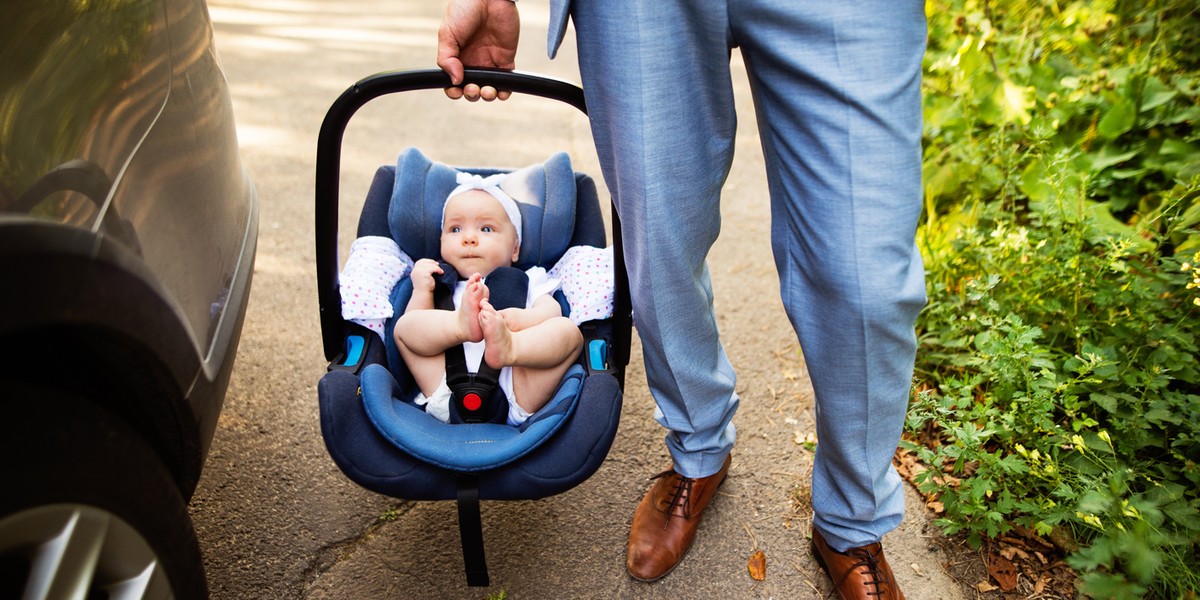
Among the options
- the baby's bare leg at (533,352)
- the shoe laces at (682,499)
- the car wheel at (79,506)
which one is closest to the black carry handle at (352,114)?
the baby's bare leg at (533,352)

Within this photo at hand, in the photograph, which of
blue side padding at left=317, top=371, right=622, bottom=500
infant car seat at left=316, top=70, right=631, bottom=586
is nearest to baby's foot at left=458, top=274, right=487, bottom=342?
infant car seat at left=316, top=70, right=631, bottom=586

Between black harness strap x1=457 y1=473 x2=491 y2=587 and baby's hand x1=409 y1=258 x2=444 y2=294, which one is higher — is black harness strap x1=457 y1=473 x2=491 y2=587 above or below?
below

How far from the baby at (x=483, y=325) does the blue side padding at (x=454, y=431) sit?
97 millimetres

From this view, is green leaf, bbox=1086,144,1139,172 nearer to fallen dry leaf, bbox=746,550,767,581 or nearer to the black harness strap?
fallen dry leaf, bbox=746,550,767,581

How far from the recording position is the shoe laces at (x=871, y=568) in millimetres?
2031

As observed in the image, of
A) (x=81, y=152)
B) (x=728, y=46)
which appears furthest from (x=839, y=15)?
(x=81, y=152)

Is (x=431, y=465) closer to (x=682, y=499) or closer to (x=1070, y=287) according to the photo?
(x=682, y=499)

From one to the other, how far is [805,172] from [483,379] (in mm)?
997

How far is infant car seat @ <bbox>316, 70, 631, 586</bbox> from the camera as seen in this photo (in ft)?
6.27

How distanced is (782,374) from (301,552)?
5.31 ft

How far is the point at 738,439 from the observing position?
2.68 m

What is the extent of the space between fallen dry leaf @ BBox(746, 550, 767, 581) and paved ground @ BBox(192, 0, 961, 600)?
2 centimetres

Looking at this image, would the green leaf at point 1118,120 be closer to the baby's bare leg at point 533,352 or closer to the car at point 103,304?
the baby's bare leg at point 533,352

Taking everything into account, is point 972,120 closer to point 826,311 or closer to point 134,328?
point 826,311
